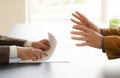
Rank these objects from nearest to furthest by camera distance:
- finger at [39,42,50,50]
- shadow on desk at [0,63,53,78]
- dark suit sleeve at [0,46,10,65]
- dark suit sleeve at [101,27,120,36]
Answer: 1. shadow on desk at [0,63,53,78]
2. dark suit sleeve at [0,46,10,65]
3. finger at [39,42,50,50]
4. dark suit sleeve at [101,27,120,36]

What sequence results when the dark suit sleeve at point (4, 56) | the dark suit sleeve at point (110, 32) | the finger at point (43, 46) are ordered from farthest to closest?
the dark suit sleeve at point (110, 32), the finger at point (43, 46), the dark suit sleeve at point (4, 56)

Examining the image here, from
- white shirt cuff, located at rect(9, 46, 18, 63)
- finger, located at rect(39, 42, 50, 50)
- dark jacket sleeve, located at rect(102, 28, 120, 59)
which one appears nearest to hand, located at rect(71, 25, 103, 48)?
dark jacket sleeve, located at rect(102, 28, 120, 59)

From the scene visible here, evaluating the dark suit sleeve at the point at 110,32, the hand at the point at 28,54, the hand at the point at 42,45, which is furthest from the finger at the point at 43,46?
the dark suit sleeve at the point at 110,32

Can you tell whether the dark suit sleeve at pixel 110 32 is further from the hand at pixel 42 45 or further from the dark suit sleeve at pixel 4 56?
the dark suit sleeve at pixel 4 56

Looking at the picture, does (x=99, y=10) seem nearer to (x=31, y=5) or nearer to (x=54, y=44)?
(x=31, y=5)

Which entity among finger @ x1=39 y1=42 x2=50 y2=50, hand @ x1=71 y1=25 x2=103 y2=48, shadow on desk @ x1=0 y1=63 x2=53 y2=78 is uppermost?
hand @ x1=71 y1=25 x2=103 y2=48

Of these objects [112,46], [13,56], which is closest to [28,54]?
[13,56]

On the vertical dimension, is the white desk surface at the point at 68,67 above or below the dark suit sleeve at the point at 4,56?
below

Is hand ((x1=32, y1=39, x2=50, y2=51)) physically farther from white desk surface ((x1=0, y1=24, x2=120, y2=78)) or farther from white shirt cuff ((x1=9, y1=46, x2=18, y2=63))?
white shirt cuff ((x1=9, y1=46, x2=18, y2=63))

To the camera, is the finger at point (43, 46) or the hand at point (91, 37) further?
the finger at point (43, 46)

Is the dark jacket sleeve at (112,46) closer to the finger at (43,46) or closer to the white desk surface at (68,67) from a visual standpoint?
the white desk surface at (68,67)

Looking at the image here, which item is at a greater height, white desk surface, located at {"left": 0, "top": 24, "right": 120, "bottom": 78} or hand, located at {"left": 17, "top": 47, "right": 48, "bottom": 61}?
hand, located at {"left": 17, "top": 47, "right": 48, "bottom": 61}

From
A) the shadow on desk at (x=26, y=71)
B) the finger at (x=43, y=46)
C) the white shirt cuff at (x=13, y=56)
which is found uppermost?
the finger at (x=43, y=46)

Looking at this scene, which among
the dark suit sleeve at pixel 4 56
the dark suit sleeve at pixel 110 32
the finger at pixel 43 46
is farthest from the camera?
the dark suit sleeve at pixel 110 32
